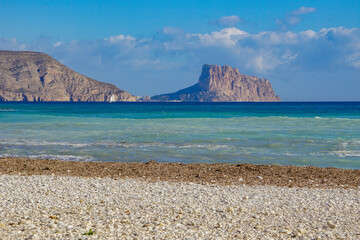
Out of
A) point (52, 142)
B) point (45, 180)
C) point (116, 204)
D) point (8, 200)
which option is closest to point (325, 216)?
point (116, 204)

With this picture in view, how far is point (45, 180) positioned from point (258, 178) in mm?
6884

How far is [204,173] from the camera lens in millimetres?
14461

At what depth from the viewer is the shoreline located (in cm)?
1326

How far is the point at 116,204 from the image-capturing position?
9789 mm

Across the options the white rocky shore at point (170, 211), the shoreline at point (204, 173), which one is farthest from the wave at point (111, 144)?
the white rocky shore at point (170, 211)

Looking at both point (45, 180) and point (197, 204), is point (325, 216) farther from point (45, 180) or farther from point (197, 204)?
point (45, 180)

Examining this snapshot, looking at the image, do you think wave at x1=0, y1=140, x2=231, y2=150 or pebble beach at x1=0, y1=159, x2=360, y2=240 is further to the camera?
wave at x1=0, y1=140, x2=231, y2=150

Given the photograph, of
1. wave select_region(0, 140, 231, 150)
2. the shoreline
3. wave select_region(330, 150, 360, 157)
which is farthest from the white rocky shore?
wave select_region(0, 140, 231, 150)

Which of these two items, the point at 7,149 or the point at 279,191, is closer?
the point at 279,191

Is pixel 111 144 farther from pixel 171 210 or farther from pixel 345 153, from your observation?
pixel 171 210

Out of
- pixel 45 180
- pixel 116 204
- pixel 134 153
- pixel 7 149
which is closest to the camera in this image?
pixel 116 204

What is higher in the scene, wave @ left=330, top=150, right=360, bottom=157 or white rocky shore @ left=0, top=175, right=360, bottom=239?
wave @ left=330, top=150, right=360, bottom=157

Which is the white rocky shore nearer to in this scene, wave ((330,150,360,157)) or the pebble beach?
the pebble beach

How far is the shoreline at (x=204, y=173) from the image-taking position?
13258mm
